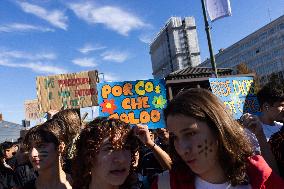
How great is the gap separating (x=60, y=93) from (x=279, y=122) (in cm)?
1787

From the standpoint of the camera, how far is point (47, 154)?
10.7ft

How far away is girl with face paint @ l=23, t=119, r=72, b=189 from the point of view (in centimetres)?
323

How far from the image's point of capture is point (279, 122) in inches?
190

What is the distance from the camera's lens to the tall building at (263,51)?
105188mm

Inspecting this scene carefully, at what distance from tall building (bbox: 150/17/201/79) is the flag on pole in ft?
408

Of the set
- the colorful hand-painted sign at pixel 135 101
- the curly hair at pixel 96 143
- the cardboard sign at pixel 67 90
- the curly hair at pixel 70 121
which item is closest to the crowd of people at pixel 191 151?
the curly hair at pixel 96 143

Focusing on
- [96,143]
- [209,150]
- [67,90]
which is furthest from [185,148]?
[67,90]

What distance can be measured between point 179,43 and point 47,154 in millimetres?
138510

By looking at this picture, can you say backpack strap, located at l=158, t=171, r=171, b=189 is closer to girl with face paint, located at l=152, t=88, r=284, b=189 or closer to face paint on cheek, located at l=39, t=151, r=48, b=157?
girl with face paint, located at l=152, t=88, r=284, b=189

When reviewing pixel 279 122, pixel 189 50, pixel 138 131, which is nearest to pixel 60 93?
pixel 279 122

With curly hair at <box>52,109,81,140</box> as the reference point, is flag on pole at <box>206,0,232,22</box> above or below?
above

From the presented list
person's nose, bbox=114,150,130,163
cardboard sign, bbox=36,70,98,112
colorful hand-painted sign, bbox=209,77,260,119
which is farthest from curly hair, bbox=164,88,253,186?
cardboard sign, bbox=36,70,98,112

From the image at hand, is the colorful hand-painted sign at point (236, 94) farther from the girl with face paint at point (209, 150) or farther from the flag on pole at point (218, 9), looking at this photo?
the girl with face paint at point (209, 150)

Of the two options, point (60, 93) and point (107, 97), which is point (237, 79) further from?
point (60, 93)
